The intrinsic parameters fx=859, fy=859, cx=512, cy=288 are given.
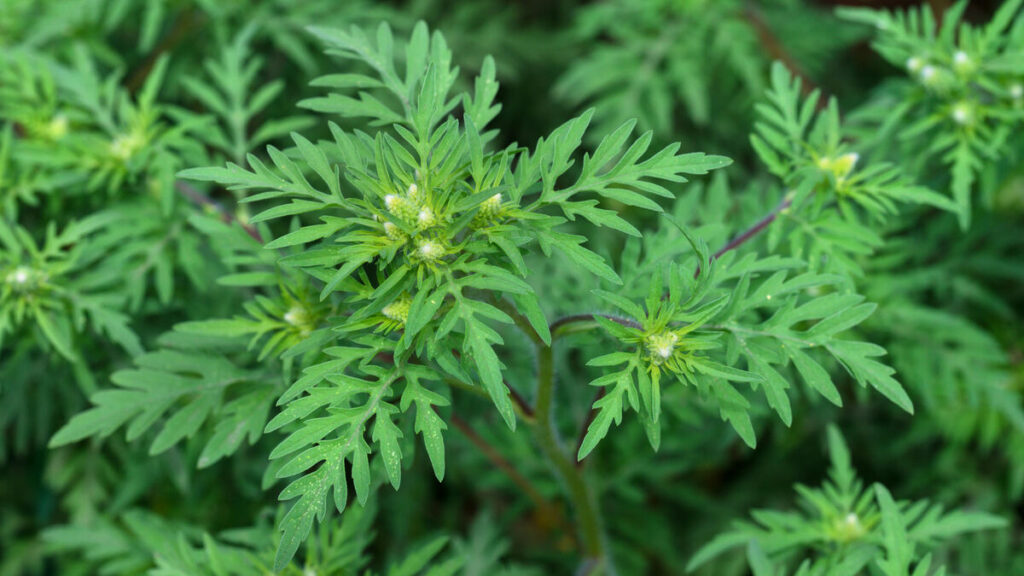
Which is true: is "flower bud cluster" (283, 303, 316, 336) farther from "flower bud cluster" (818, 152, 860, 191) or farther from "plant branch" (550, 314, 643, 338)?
"flower bud cluster" (818, 152, 860, 191)

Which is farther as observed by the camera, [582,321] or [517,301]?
[582,321]

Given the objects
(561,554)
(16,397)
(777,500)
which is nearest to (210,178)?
(16,397)

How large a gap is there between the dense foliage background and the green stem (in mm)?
47

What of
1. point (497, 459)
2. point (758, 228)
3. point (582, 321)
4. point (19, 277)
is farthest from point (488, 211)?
point (19, 277)

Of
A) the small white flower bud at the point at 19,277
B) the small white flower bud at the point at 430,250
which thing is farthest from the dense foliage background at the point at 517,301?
the small white flower bud at the point at 430,250

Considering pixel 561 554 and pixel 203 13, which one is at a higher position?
pixel 203 13

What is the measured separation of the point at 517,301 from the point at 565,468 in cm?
65

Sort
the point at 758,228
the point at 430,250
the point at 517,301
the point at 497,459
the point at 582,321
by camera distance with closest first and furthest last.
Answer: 1. the point at 430,250
2. the point at 517,301
3. the point at 582,321
4. the point at 758,228
5. the point at 497,459

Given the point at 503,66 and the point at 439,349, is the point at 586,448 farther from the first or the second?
the point at 503,66

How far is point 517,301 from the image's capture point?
1.66 m

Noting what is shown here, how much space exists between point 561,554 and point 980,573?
1372mm

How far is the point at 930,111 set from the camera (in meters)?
2.40

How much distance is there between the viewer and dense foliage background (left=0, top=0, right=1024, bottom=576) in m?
1.99

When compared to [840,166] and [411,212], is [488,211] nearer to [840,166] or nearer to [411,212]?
[411,212]
